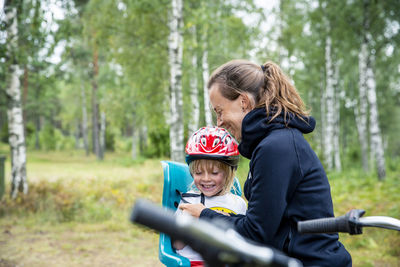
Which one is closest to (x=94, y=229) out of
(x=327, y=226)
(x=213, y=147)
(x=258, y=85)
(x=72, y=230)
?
(x=72, y=230)

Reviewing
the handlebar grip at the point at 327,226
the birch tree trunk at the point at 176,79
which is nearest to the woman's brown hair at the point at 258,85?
the handlebar grip at the point at 327,226

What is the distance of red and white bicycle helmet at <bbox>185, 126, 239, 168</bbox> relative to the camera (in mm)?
2635

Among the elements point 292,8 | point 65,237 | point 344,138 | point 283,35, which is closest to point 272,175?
point 65,237

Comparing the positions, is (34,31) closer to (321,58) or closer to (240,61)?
(240,61)

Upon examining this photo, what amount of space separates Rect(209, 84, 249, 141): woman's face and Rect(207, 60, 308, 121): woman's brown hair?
0.09 feet

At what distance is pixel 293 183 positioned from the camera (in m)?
1.62

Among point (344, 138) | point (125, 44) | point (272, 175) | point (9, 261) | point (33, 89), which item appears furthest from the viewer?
point (344, 138)

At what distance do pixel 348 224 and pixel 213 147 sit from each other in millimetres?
1500

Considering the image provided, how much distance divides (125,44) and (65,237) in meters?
7.89

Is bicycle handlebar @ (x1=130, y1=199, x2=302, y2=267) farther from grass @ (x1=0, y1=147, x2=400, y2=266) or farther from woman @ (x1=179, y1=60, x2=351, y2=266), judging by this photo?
grass @ (x1=0, y1=147, x2=400, y2=266)

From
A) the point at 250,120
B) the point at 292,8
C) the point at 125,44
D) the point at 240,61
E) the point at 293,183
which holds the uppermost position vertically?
the point at 292,8

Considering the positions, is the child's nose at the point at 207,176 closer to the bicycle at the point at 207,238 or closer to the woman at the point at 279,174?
the woman at the point at 279,174

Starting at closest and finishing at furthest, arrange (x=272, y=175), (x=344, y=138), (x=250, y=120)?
(x=272, y=175)
(x=250, y=120)
(x=344, y=138)

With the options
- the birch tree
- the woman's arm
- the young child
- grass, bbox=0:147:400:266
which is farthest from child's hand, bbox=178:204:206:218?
the birch tree
